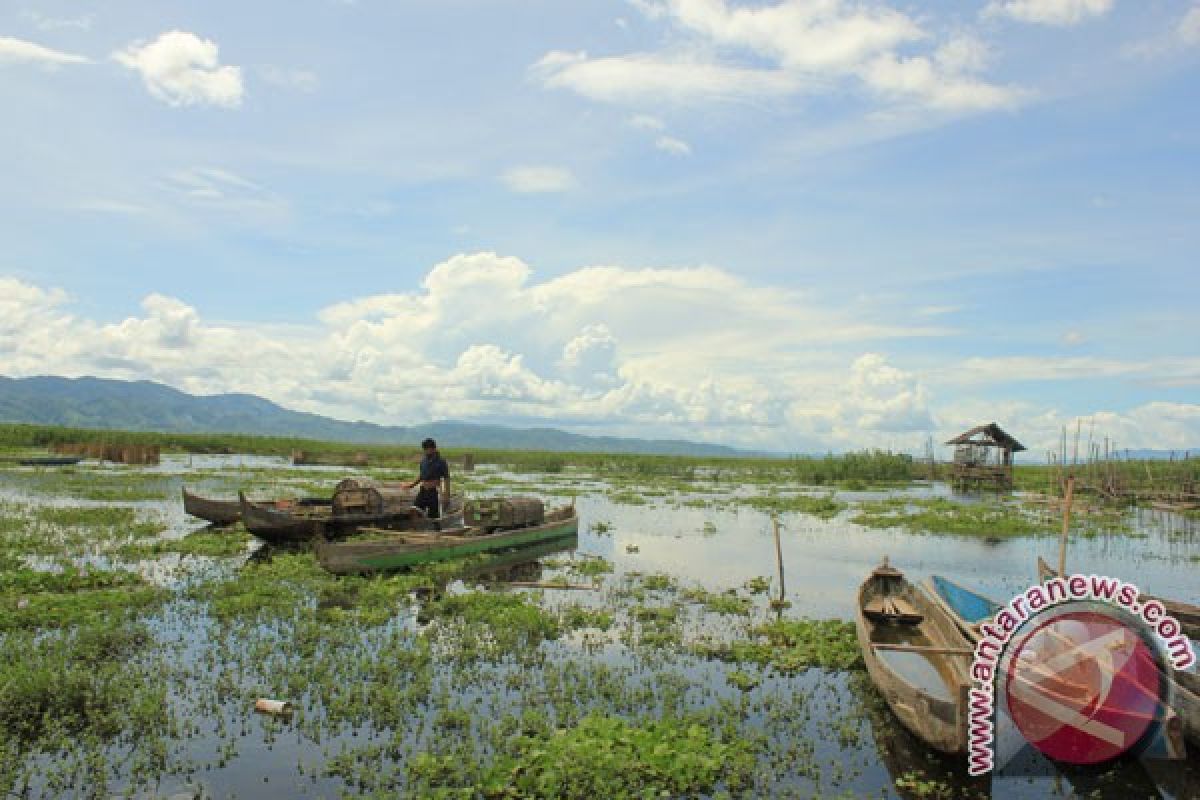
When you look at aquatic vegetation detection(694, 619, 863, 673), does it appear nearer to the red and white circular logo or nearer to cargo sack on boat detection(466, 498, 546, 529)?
the red and white circular logo

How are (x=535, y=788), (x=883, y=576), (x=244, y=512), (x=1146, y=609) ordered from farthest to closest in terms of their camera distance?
(x=244, y=512) → (x=883, y=576) → (x=535, y=788) → (x=1146, y=609)

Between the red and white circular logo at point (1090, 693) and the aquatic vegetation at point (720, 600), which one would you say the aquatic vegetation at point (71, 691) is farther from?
the aquatic vegetation at point (720, 600)

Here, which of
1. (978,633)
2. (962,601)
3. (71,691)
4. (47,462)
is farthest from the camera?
(47,462)

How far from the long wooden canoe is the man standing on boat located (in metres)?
11.8

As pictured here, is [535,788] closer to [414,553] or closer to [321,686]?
[321,686]

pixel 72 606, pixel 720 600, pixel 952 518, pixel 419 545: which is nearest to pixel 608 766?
pixel 720 600

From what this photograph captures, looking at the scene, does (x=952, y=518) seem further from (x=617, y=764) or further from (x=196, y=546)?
(x=617, y=764)

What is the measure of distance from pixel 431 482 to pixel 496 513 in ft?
6.46

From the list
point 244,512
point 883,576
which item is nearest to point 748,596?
point 883,576

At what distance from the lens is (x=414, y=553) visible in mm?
17156

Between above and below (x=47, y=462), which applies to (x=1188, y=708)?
above

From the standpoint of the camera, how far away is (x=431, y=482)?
20125 mm

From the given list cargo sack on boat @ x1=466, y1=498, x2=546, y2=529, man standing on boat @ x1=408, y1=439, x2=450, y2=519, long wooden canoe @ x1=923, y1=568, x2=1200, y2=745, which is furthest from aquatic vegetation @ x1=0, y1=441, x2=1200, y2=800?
man standing on boat @ x1=408, y1=439, x2=450, y2=519

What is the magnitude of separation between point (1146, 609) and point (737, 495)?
35.9m
